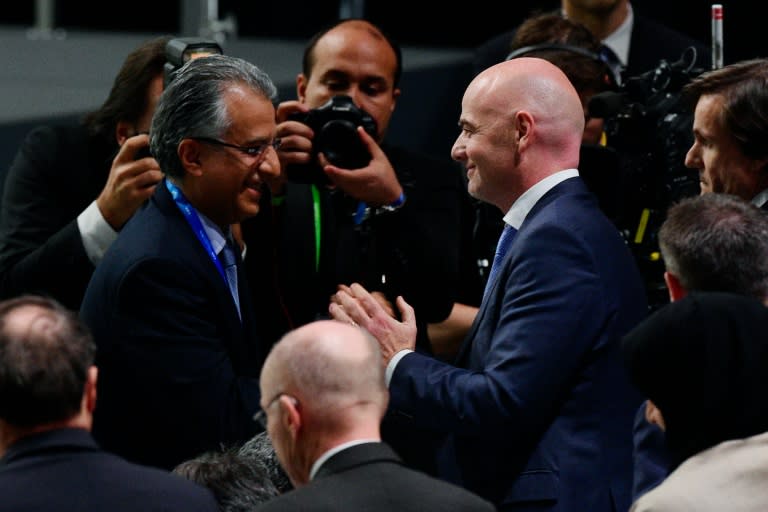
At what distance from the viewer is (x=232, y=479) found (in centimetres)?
227

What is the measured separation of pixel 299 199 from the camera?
3.30 metres

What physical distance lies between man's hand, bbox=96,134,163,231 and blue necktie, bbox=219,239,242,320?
0.95 ft

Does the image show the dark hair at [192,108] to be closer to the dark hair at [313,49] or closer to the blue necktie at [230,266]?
the blue necktie at [230,266]

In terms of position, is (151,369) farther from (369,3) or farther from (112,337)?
(369,3)

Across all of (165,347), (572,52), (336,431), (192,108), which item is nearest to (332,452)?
(336,431)

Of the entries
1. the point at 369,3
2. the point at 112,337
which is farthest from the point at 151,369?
the point at 369,3

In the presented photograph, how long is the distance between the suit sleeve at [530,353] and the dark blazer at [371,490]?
498 mm

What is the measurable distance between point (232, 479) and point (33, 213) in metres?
1.26

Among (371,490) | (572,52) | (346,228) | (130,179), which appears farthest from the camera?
(572,52)

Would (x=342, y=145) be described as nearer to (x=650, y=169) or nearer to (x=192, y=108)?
(x=192, y=108)

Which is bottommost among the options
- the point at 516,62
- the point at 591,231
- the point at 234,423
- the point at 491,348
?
the point at 234,423

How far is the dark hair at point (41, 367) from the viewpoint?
77.7 inches

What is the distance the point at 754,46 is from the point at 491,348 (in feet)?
10.9

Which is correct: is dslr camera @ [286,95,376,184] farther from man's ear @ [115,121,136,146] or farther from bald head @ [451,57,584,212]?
bald head @ [451,57,584,212]
